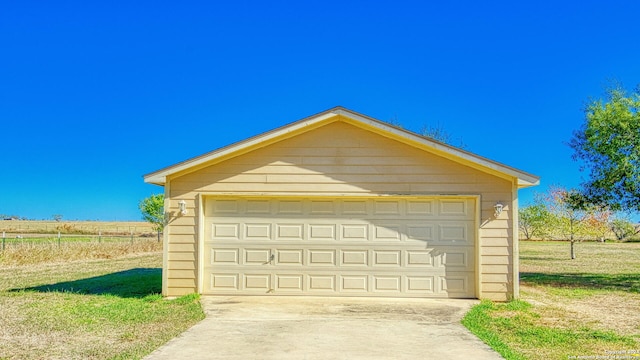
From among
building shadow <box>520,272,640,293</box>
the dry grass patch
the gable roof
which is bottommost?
building shadow <box>520,272,640,293</box>

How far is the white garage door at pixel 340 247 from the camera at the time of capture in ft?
31.8

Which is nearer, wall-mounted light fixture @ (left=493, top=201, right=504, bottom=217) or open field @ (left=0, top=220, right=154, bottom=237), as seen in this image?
wall-mounted light fixture @ (left=493, top=201, right=504, bottom=217)

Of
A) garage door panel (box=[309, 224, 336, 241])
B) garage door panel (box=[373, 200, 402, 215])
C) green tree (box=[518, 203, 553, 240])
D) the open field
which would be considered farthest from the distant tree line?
the open field

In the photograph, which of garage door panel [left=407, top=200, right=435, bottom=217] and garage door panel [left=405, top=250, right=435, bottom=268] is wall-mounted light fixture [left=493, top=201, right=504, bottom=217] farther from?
garage door panel [left=405, top=250, right=435, bottom=268]

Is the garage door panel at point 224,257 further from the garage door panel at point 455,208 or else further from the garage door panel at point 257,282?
the garage door panel at point 455,208

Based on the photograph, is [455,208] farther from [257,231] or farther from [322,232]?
[257,231]

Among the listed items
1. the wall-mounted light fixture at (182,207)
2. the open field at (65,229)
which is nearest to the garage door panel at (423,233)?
the wall-mounted light fixture at (182,207)

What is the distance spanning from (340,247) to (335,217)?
0.60 metres

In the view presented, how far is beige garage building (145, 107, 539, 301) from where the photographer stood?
31.4 ft

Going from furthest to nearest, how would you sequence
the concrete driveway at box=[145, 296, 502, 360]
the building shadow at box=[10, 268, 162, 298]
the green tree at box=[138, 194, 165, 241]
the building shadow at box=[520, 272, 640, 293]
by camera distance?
the green tree at box=[138, 194, 165, 241]
the building shadow at box=[520, 272, 640, 293]
the building shadow at box=[10, 268, 162, 298]
the concrete driveway at box=[145, 296, 502, 360]

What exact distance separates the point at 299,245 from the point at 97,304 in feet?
12.5

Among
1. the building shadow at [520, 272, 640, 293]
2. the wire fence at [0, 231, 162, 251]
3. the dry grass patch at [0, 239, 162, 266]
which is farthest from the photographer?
the wire fence at [0, 231, 162, 251]

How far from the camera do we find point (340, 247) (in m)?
9.82

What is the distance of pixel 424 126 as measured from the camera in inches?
1004
